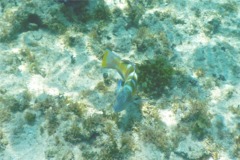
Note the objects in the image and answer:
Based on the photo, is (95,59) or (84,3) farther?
(84,3)

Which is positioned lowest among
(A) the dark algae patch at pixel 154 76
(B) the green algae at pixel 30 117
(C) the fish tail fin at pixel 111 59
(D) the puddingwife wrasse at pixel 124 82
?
(A) the dark algae patch at pixel 154 76

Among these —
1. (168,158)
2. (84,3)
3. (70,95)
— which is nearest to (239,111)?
(168,158)

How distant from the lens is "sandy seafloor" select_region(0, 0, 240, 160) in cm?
524

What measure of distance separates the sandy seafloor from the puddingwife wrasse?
0.70 m

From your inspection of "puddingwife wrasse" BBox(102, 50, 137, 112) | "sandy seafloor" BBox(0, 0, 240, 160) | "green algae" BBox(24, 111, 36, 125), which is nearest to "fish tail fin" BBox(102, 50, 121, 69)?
"puddingwife wrasse" BBox(102, 50, 137, 112)

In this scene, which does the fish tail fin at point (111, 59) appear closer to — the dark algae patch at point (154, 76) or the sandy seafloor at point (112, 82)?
the sandy seafloor at point (112, 82)

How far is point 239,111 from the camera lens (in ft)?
20.1

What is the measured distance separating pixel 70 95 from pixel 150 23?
298cm

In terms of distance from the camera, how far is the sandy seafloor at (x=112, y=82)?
5.24 metres

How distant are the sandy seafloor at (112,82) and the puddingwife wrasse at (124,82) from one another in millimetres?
697

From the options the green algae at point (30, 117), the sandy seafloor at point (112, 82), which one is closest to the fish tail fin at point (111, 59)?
the sandy seafloor at point (112, 82)

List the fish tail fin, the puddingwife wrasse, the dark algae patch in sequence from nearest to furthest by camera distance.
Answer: the puddingwife wrasse
the fish tail fin
the dark algae patch

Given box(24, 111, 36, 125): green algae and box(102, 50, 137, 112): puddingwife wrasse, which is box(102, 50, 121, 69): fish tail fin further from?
box(24, 111, 36, 125): green algae

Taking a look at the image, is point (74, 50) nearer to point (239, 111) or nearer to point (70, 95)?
point (70, 95)
